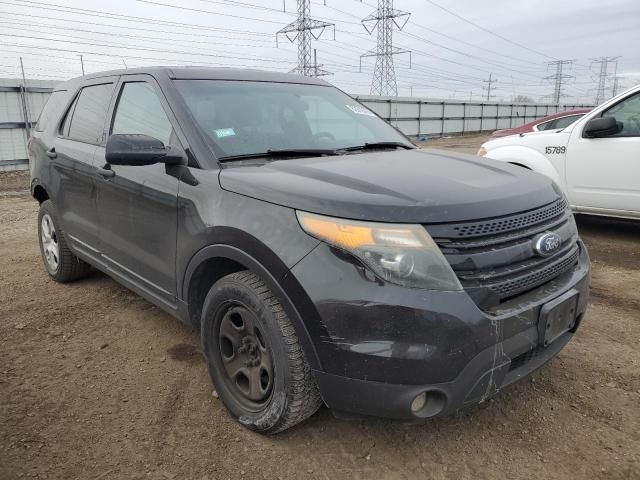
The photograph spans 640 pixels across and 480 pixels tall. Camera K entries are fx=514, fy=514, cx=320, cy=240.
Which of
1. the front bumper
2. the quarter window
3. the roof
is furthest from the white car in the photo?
the front bumper

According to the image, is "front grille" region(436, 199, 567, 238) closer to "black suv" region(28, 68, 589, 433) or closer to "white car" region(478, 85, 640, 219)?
"black suv" region(28, 68, 589, 433)

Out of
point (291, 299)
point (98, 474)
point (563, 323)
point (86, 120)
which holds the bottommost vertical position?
point (98, 474)

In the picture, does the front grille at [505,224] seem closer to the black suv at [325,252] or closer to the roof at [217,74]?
the black suv at [325,252]

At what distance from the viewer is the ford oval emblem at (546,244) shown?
221 centimetres

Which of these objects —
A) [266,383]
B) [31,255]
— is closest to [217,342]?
[266,383]

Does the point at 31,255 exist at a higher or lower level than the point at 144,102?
lower

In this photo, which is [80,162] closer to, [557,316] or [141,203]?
[141,203]

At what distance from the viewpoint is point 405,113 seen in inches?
1083

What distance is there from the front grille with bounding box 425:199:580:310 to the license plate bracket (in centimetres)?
10

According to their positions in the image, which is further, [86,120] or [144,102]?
Result: [86,120]

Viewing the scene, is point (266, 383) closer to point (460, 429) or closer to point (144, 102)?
point (460, 429)

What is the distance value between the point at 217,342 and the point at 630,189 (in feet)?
15.5

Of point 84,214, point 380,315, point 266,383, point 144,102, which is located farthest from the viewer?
point 84,214

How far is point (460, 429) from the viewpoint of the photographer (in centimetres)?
248
